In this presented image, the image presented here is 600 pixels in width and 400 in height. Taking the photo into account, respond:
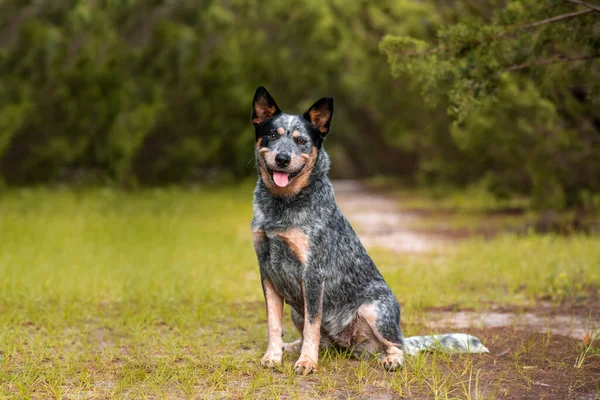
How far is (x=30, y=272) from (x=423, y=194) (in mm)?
17821

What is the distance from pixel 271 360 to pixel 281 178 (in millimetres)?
1386

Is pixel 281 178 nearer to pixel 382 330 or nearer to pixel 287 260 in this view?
pixel 287 260

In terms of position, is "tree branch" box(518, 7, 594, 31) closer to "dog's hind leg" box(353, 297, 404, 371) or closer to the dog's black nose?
the dog's black nose

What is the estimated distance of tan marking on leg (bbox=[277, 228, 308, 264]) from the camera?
199 inches

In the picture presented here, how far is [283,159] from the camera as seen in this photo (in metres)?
4.95

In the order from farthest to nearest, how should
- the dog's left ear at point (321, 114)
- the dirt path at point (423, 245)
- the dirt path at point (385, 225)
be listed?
the dirt path at point (385, 225) < the dirt path at point (423, 245) < the dog's left ear at point (321, 114)

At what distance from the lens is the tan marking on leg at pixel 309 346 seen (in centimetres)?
491

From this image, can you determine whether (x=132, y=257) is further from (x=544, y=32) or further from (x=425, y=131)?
(x=425, y=131)

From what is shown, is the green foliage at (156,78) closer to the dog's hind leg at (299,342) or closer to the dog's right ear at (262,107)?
the dog's right ear at (262,107)

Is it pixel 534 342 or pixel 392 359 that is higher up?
pixel 392 359

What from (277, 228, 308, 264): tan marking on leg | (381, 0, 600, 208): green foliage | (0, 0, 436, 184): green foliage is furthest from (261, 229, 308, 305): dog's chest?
(0, 0, 436, 184): green foliage

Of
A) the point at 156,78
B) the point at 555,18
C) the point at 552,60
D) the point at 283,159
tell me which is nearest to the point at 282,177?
the point at 283,159

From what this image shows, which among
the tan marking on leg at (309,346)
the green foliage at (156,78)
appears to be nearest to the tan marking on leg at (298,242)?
the tan marking on leg at (309,346)

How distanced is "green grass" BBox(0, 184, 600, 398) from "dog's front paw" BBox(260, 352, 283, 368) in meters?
0.09
